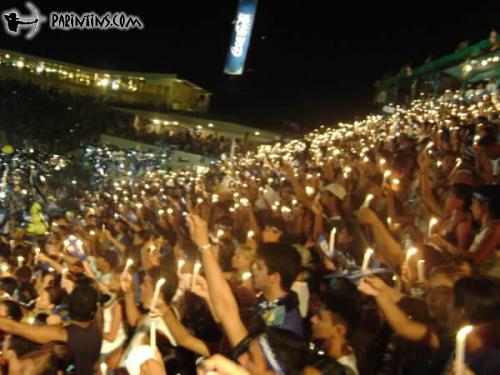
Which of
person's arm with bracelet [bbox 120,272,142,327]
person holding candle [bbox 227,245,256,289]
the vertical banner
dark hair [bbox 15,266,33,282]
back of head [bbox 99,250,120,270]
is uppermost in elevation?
the vertical banner

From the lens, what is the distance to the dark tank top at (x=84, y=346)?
4.31 metres

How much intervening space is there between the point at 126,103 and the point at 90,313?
49893 millimetres

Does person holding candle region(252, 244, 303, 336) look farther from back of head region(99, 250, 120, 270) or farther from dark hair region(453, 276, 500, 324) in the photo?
back of head region(99, 250, 120, 270)

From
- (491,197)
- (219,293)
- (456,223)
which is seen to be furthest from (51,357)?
(491,197)

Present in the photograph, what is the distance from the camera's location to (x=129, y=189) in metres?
22.7

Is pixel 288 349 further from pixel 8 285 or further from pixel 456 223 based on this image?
pixel 8 285

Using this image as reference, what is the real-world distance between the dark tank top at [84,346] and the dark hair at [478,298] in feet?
8.00

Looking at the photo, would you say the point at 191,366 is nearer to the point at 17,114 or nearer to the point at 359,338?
the point at 359,338

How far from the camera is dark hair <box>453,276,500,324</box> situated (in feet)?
10.4

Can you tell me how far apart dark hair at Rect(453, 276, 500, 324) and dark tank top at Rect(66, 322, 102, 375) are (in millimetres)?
2438

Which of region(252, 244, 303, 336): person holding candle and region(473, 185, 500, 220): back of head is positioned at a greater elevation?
region(473, 185, 500, 220): back of head

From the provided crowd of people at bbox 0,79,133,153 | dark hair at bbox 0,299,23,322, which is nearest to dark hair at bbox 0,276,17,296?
dark hair at bbox 0,299,23,322

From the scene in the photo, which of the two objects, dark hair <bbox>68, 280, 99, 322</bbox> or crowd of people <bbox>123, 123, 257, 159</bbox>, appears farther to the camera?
crowd of people <bbox>123, 123, 257, 159</bbox>

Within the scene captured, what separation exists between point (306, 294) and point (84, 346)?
5.30 feet
